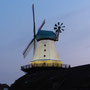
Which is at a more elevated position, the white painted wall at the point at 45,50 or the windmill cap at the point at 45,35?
the windmill cap at the point at 45,35

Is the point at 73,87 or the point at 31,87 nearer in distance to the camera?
the point at 73,87

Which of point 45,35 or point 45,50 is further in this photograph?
point 45,35

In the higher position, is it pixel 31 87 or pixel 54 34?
pixel 54 34

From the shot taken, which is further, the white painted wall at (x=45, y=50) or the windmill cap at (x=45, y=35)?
the windmill cap at (x=45, y=35)

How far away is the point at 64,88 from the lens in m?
20.3

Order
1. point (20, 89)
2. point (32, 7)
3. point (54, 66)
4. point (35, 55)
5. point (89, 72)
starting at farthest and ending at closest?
point (32, 7) → point (35, 55) → point (54, 66) → point (20, 89) → point (89, 72)

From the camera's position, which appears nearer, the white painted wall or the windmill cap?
the white painted wall

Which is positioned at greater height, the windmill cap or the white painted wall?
the windmill cap

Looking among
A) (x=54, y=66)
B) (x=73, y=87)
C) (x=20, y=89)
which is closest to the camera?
(x=73, y=87)

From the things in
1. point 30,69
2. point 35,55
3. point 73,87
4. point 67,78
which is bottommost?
point 73,87

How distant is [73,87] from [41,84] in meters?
6.09

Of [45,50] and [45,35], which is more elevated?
[45,35]

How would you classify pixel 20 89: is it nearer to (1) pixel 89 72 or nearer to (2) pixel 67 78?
(2) pixel 67 78

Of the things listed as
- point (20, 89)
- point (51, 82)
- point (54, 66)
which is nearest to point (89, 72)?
point (51, 82)
